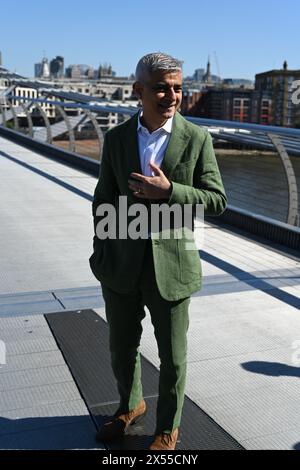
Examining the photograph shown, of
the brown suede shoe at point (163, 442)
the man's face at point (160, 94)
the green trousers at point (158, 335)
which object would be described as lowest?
the brown suede shoe at point (163, 442)

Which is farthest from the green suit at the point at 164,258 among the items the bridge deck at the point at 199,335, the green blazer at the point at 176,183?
the bridge deck at the point at 199,335

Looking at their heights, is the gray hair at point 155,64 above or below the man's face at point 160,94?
above

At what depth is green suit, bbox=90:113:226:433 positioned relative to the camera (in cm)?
217

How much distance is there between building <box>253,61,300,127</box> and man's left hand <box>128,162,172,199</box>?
96369 millimetres

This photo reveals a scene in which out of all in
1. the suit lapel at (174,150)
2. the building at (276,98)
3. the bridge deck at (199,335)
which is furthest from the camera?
the building at (276,98)

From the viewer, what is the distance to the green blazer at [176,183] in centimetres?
216

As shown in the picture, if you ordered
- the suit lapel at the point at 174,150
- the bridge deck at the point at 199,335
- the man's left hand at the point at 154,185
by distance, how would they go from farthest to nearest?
the bridge deck at the point at 199,335, the suit lapel at the point at 174,150, the man's left hand at the point at 154,185

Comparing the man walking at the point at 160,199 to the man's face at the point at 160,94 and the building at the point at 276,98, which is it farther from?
the building at the point at 276,98

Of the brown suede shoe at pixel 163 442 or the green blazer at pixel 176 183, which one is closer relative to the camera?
the green blazer at pixel 176 183

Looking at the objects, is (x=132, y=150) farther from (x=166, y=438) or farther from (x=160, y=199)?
(x=166, y=438)

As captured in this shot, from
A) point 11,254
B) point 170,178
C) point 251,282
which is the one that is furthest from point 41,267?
point 170,178

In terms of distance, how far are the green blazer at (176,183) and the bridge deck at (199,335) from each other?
79cm

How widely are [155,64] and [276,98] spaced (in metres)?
106

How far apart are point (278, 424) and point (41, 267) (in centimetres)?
295
